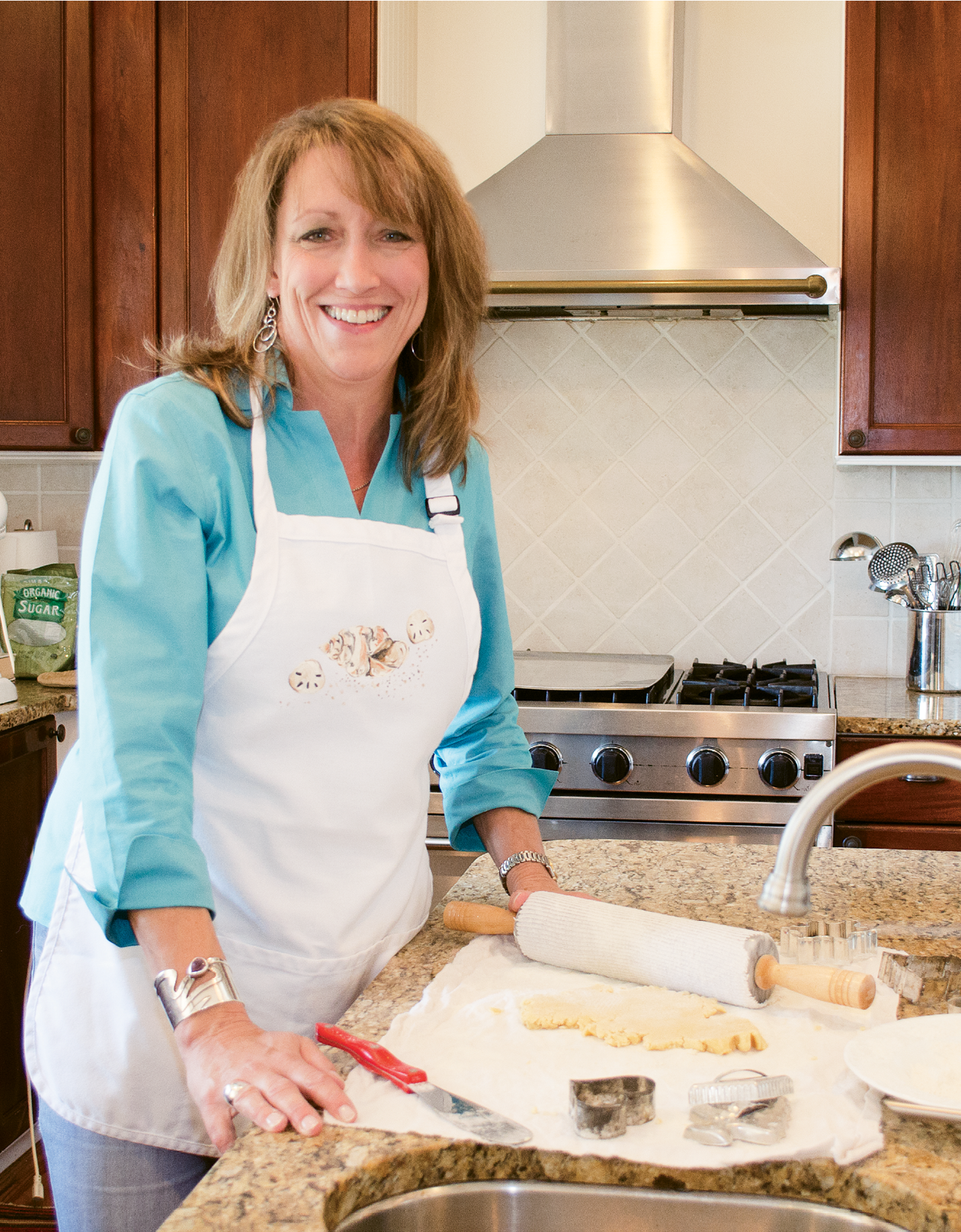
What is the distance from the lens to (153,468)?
36.0 inches

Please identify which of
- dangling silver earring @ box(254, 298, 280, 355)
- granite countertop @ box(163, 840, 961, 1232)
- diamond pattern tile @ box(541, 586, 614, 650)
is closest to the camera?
granite countertop @ box(163, 840, 961, 1232)

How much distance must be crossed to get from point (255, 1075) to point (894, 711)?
178 centimetres

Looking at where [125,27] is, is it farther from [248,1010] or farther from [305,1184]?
[305,1184]

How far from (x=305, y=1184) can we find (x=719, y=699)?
173 cm

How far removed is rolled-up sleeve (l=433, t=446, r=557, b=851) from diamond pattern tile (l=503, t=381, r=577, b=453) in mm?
1527

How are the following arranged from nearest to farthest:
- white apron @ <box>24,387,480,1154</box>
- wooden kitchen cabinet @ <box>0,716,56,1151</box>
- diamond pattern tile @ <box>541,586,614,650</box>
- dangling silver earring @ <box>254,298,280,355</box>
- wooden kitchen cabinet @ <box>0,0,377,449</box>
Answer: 1. white apron @ <box>24,387,480,1154</box>
2. dangling silver earring @ <box>254,298,280,355</box>
3. wooden kitchen cabinet @ <box>0,716,56,1151</box>
4. wooden kitchen cabinet @ <box>0,0,377,449</box>
5. diamond pattern tile @ <box>541,586,614,650</box>

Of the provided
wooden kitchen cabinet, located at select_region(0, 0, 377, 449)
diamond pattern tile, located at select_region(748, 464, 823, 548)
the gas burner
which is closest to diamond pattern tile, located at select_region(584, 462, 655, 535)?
diamond pattern tile, located at select_region(748, 464, 823, 548)

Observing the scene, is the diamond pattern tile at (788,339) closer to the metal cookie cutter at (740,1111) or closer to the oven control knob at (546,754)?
the oven control knob at (546,754)

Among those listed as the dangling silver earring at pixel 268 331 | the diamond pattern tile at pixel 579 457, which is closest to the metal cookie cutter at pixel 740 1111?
the dangling silver earring at pixel 268 331

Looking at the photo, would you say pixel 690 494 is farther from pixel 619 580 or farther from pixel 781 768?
pixel 781 768

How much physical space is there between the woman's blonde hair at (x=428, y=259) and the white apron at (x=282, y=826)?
10 centimetres

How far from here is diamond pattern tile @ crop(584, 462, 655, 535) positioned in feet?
9.06

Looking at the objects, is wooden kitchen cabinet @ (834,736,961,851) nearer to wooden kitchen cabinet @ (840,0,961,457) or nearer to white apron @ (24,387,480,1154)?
wooden kitchen cabinet @ (840,0,961,457)

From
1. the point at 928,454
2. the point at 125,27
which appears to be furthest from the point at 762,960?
the point at 125,27
